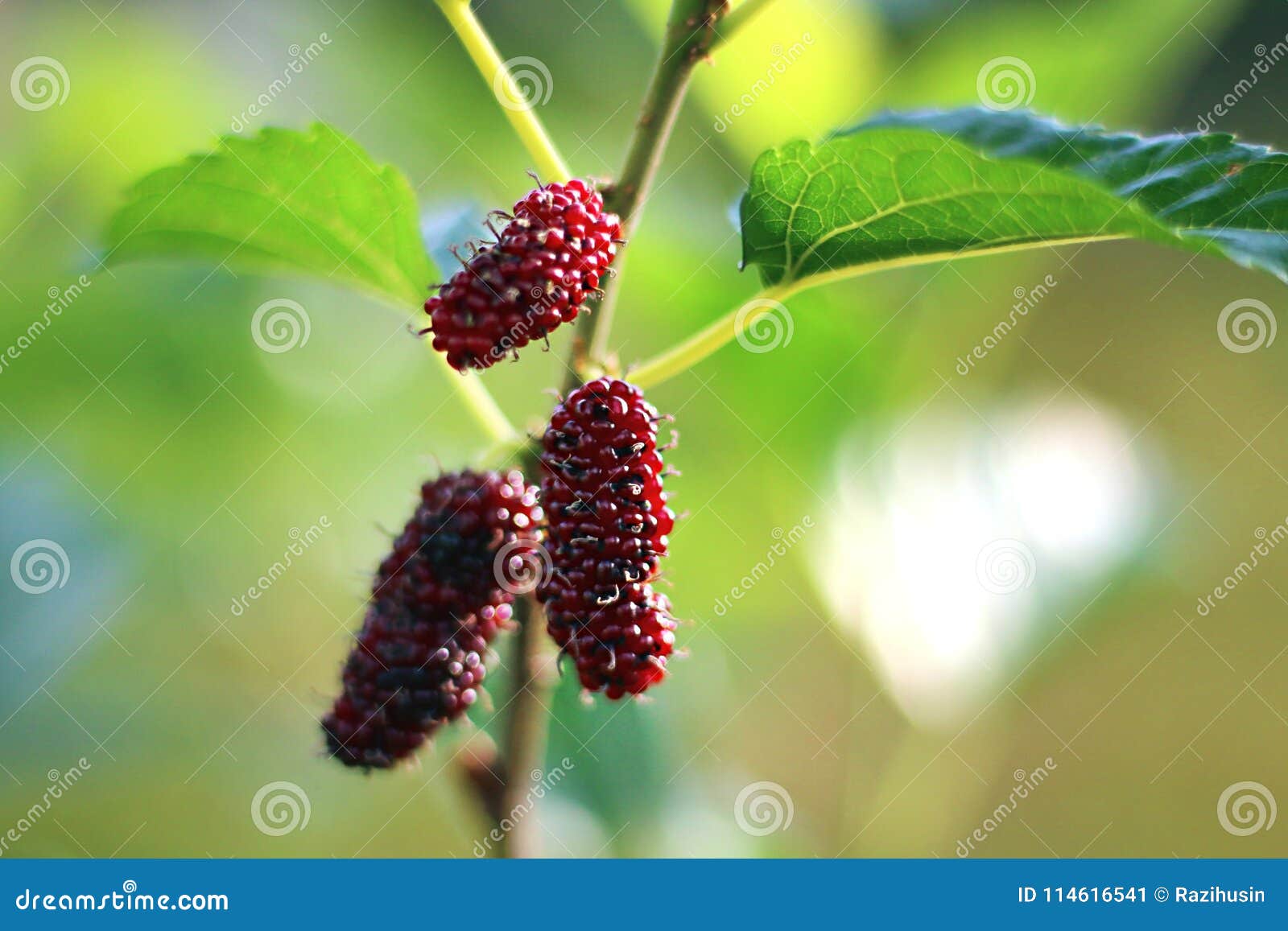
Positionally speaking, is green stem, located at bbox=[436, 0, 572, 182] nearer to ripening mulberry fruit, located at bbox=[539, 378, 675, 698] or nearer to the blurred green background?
ripening mulberry fruit, located at bbox=[539, 378, 675, 698]

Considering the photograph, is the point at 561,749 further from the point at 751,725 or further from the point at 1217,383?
the point at 1217,383

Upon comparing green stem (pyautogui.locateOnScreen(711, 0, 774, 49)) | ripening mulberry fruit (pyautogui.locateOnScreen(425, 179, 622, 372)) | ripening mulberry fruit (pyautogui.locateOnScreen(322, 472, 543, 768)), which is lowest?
ripening mulberry fruit (pyautogui.locateOnScreen(322, 472, 543, 768))

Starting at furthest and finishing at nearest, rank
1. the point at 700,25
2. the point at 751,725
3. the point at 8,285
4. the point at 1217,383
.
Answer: the point at 1217,383 < the point at 751,725 < the point at 8,285 < the point at 700,25

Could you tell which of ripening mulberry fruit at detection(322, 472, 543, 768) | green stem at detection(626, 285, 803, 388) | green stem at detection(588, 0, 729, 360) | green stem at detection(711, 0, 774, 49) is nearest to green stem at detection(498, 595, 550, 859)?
ripening mulberry fruit at detection(322, 472, 543, 768)

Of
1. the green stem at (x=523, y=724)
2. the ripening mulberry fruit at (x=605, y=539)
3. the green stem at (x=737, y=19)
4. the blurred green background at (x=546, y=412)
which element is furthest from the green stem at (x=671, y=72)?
the blurred green background at (x=546, y=412)

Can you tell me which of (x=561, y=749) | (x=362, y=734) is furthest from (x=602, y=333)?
(x=561, y=749)

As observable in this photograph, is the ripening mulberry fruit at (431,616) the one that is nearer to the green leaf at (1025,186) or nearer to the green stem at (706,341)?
the green stem at (706,341)
